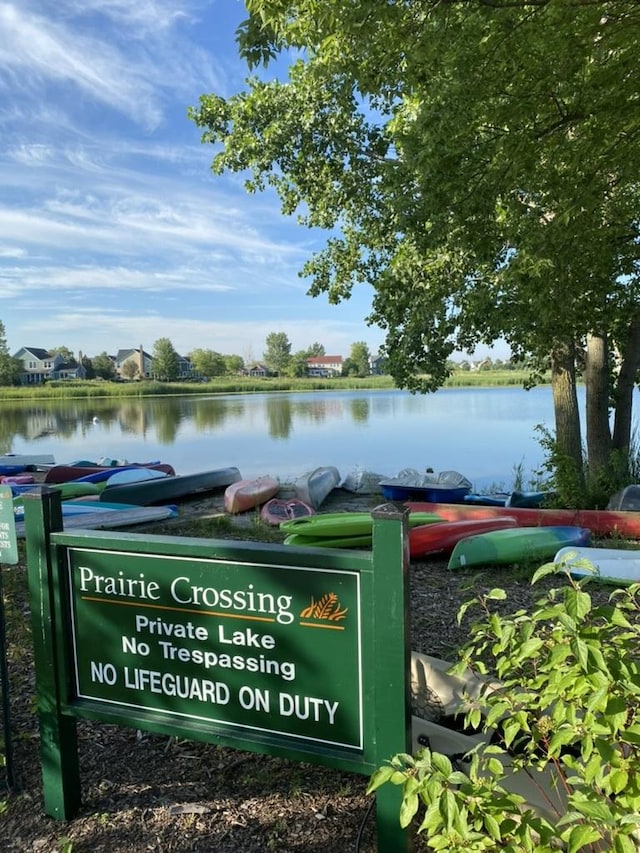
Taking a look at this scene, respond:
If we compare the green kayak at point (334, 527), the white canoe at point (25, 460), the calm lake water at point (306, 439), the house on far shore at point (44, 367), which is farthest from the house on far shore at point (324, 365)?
the green kayak at point (334, 527)

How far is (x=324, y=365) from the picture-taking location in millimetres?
109312

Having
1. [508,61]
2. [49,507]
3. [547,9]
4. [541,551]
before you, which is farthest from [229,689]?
[508,61]

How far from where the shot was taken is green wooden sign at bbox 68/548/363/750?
1.83 meters

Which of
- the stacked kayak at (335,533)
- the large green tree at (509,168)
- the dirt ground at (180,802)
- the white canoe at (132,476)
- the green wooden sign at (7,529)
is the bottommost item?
the white canoe at (132,476)

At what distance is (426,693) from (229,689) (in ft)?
2.96

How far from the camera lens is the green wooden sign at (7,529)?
2277 millimetres

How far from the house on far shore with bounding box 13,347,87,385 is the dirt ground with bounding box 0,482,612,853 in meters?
85.5

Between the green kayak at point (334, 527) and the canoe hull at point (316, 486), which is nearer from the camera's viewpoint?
the green kayak at point (334, 527)

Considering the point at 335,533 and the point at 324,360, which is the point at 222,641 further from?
the point at 324,360

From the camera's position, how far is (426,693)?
249cm

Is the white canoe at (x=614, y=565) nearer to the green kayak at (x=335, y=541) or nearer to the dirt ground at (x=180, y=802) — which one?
the green kayak at (x=335, y=541)

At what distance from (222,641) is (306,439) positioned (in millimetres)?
21658

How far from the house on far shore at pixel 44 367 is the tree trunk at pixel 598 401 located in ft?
266

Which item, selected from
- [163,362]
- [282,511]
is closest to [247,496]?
[282,511]
